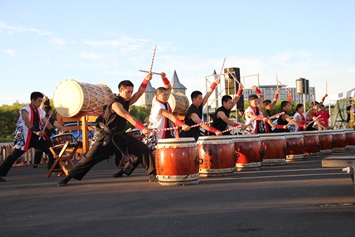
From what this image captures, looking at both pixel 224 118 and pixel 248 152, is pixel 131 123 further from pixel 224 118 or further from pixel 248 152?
pixel 248 152

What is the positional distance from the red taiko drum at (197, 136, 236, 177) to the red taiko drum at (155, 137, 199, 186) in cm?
87

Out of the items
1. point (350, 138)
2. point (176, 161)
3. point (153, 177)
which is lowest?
point (153, 177)

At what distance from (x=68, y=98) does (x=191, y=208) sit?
11229mm

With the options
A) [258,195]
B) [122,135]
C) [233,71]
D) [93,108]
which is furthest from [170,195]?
[233,71]

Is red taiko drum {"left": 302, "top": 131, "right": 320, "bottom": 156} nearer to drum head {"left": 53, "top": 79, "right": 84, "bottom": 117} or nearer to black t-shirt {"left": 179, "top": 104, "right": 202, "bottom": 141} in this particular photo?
black t-shirt {"left": 179, "top": 104, "right": 202, "bottom": 141}

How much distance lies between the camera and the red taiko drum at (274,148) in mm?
11188

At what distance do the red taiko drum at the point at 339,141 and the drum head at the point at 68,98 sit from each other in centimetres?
801

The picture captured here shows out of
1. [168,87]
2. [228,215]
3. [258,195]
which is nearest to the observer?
[228,215]

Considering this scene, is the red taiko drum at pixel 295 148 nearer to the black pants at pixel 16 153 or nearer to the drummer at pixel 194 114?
the drummer at pixel 194 114

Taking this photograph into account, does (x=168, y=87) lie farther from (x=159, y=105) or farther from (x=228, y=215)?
(x=228, y=215)

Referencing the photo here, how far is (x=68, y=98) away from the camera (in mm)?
16297

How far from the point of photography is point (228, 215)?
531 cm

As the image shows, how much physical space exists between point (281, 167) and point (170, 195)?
4.49 m

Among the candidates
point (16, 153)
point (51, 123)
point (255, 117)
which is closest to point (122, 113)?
point (16, 153)
